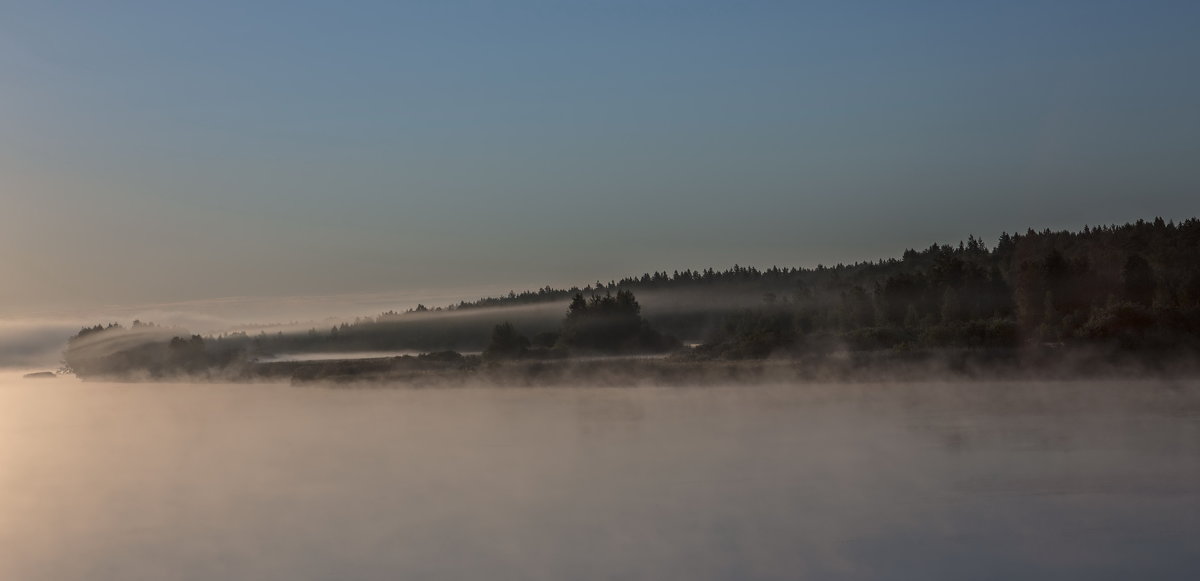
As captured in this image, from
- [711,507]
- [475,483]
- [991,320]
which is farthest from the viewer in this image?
[991,320]

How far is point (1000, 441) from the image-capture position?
1458 cm

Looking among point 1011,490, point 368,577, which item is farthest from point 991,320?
point 368,577

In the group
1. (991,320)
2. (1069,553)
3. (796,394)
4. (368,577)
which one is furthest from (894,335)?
(368,577)

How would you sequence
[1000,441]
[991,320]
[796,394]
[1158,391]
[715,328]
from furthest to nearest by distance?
[715,328] < [991,320] < [796,394] < [1158,391] < [1000,441]

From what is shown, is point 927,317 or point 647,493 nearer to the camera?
point 647,493

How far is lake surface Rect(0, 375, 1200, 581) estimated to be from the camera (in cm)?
908

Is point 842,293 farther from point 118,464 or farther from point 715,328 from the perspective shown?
point 118,464

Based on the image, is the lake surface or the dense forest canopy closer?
the lake surface

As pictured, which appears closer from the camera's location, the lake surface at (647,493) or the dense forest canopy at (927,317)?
the lake surface at (647,493)

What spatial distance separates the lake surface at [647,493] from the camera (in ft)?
29.8

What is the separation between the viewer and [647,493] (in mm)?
11891

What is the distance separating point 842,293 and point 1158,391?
57.2 feet

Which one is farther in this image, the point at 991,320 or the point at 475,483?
the point at 991,320

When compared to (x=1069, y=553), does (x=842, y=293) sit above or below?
above
